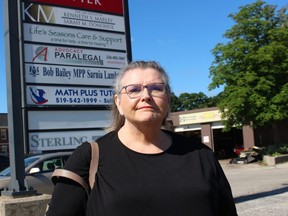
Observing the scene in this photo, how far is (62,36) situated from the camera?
8062 mm

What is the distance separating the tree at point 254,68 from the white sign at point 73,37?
19.2m

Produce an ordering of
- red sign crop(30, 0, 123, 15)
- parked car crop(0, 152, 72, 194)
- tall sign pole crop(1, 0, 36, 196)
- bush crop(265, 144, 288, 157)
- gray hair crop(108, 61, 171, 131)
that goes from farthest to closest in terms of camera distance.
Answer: bush crop(265, 144, 288, 157), parked car crop(0, 152, 72, 194), red sign crop(30, 0, 123, 15), tall sign pole crop(1, 0, 36, 196), gray hair crop(108, 61, 171, 131)

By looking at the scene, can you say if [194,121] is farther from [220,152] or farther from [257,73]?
[257,73]

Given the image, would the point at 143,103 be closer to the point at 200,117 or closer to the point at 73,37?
the point at 73,37

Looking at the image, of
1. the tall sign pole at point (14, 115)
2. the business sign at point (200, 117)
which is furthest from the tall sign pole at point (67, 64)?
the business sign at point (200, 117)

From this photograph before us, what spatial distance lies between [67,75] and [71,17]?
1.14 m

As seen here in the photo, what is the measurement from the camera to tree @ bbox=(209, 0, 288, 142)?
2683 cm

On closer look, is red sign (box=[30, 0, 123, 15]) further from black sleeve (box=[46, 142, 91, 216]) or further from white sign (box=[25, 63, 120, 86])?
black sleeve (box=[46, 142, 91, 216])

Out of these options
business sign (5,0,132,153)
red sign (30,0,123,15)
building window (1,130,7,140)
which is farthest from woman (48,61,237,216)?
building window (1,130,7,140)

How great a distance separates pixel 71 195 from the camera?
2141mm

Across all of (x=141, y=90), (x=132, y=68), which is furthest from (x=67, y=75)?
(x=141, y=90)

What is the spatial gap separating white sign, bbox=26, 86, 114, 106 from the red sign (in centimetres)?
161

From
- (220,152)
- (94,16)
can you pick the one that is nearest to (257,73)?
(220,152)

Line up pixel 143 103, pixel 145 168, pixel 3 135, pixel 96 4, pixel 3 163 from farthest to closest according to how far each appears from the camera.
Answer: pixel 3 135, pixel 3 163, pixel 96 4, pixel 143 103, pixel 145 168
